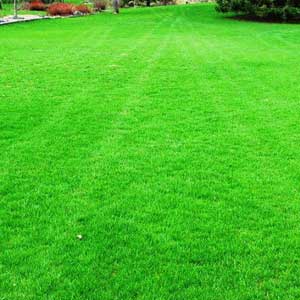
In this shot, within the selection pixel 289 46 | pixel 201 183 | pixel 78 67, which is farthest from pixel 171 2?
pixel 201 183

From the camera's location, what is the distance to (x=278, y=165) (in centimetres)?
709

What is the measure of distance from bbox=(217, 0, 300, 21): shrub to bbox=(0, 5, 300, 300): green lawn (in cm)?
2061

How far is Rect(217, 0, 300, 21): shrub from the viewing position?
33219 millimetres

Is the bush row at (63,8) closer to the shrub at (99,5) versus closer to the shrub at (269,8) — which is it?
the shrub at (99,5)

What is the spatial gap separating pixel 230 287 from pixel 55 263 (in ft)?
4.79

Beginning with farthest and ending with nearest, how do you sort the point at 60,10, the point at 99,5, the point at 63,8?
1. the point at 99,5
2. the point at 63,8
3. the point at 60,10

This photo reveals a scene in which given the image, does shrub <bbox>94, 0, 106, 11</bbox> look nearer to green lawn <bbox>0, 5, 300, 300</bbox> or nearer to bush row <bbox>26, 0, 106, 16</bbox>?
bush row <bbox>26, 0, 106, 16</bbox>

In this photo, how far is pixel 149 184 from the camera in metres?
6.36

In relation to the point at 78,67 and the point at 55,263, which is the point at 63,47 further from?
the point at 55,263

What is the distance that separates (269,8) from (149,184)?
29650 mm

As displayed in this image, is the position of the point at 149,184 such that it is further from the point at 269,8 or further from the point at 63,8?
the point at 63,8

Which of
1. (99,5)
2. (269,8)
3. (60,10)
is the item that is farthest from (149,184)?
(99,5)

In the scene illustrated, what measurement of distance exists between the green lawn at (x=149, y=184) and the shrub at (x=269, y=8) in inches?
811

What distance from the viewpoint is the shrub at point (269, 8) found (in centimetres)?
3322
